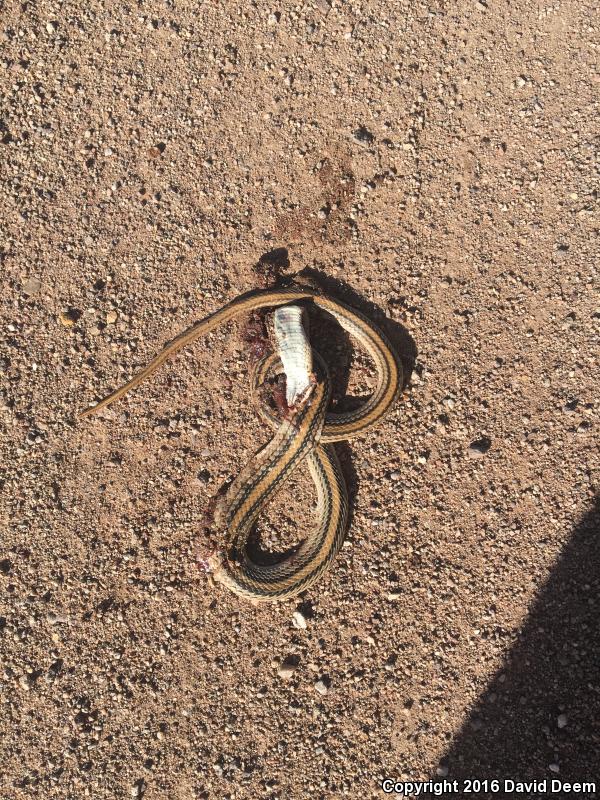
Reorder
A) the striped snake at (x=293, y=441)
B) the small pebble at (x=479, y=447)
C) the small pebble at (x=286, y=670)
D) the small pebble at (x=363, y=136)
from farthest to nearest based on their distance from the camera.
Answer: the small pebble at (x=363, y=136)
the small pebble at (x=479, y=447)
the small pebble at (x=286, y=670)
the striped snake at (x=293, y=441)

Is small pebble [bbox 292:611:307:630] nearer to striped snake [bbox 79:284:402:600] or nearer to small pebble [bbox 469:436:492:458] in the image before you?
striped snake [bbox 79:284:402:600]

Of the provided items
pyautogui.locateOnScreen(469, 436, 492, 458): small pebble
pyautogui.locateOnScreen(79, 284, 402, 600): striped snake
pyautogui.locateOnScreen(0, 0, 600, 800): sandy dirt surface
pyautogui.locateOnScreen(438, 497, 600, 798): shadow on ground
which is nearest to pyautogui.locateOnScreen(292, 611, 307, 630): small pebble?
pyautogui.locateOnScreen(0, 0, 600, 800): sandy dirt surface

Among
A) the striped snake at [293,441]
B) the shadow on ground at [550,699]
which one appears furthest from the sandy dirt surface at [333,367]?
the striped snake at [293,441]

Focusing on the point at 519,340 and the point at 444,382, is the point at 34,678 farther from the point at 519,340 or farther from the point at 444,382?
the point at 519,340

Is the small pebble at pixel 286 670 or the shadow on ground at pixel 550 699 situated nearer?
the shadow on ground at pixel 550 699

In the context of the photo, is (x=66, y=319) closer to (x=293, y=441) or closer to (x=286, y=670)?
(x=293, y=441)

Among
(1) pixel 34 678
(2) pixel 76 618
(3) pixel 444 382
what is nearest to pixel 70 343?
(2) pixel 76 618

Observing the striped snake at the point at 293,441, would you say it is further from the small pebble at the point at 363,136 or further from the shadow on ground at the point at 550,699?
the shadow on ground at the point at 550,699
